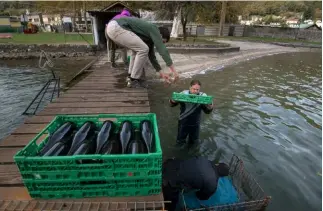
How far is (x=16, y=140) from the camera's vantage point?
12.3 feet

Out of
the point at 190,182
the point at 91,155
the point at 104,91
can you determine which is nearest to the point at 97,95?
the point at 104,91

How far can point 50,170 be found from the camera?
7.22ft

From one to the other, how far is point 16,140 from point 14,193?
4.91ft

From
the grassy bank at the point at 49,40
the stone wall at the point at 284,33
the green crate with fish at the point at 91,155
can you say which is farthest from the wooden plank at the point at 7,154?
the stone wall at the point at 284,33

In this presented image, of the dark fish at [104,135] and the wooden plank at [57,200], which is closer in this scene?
the wooden plank at [57,200]

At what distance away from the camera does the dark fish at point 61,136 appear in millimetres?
2548

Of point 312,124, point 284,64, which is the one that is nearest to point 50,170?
point 312,124

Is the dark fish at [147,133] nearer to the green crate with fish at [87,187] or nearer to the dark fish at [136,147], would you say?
the dark fish at [136,147]

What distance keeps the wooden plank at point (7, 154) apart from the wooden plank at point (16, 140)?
0.12 m

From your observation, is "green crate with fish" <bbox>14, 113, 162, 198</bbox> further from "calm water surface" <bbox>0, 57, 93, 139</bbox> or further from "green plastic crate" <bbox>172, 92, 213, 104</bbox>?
"calm water surface" <bbox>0, 57, 93, 139</bbox>

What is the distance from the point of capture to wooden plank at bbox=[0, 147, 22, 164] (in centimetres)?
315

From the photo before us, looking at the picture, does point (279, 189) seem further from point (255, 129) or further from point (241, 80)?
point (241, 80)

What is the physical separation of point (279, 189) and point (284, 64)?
17763 millimetres

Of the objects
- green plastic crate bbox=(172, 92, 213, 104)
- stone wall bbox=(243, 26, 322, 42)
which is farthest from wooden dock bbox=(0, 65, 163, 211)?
stone wall bbox=(243, 26, 322, 42)
